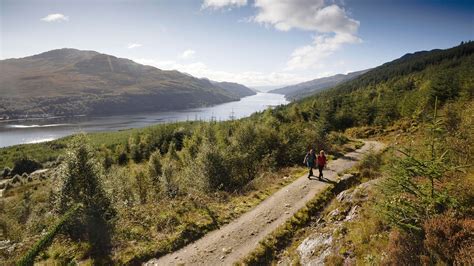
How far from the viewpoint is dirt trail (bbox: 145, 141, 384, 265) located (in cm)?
1112

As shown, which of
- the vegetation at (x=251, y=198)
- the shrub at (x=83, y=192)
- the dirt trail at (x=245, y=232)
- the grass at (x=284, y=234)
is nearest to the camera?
the vegetation at (x=251, y=198)

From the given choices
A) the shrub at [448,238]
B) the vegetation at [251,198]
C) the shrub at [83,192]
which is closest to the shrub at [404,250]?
the vegetation at [251,198]

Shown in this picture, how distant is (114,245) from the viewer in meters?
12.1

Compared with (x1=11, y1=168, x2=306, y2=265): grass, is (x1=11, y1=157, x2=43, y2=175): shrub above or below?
below

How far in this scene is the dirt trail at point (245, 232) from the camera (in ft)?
36.5

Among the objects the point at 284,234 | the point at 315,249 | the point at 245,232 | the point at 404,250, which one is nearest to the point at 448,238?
the point at 404,250

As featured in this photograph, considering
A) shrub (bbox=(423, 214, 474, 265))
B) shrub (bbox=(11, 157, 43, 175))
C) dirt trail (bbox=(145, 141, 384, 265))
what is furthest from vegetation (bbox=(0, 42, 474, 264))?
shrub (bbox=(11, 157, 43, 175))

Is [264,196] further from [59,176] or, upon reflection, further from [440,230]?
[59,176]

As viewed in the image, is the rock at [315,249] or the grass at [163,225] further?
the grass at [163,225]

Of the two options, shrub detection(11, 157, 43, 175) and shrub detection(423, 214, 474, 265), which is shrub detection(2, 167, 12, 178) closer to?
shrub detection(11, 157, 43, 175)

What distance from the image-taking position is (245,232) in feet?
42.3

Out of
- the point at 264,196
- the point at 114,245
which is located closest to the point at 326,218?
the point at 264,196

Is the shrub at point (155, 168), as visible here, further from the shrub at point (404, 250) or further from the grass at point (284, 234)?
the shrub at point (404, 250)

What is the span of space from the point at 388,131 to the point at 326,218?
37873mm
